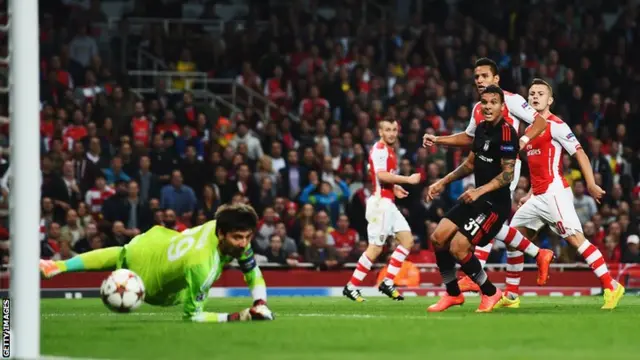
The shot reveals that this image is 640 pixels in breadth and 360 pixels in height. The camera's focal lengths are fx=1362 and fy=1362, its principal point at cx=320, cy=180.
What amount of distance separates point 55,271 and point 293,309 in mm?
3456

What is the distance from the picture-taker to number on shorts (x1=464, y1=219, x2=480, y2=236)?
1295cm

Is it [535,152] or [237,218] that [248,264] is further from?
[535,152]

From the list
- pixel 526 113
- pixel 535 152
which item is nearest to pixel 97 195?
pixel 535 152

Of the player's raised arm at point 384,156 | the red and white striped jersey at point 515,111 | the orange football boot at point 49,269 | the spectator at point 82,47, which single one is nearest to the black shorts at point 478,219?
the red and white striped jersey at point 515,111

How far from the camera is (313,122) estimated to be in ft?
83.0

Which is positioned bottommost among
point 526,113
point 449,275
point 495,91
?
point 449,275

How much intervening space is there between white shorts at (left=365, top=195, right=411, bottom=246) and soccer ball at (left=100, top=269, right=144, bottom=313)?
6.30 m

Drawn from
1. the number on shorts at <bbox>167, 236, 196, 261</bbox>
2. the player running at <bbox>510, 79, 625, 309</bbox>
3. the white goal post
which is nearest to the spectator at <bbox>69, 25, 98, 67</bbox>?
the player running at <bbox>510, 79, 625, 309</bbox>

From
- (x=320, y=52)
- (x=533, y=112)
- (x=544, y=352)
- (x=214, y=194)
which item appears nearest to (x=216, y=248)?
(x=544, y=352)

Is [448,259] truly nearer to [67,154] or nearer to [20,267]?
[20,267]

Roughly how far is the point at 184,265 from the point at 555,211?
522 cm

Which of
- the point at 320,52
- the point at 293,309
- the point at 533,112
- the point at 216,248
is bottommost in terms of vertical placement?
the point at 293,309

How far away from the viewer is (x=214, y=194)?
22031 millimetres

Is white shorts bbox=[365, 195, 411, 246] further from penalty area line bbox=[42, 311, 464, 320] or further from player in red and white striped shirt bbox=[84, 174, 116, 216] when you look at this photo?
player in red and white striped shirt bbox=[84, 174, 116, 216]
